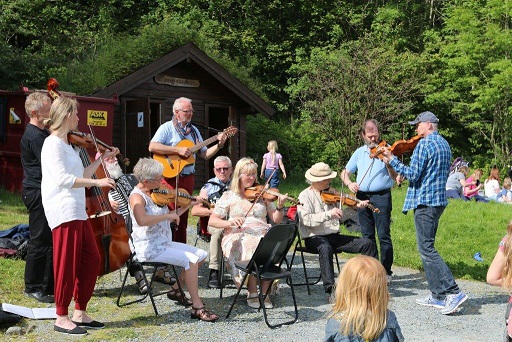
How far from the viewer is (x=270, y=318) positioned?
5.92 metres

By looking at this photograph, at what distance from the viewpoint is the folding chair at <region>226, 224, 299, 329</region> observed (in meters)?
5.84

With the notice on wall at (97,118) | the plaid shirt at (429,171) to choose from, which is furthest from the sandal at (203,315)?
the notice on wall at (97,118)

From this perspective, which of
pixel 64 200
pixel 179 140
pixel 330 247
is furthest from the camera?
pixel 179 140

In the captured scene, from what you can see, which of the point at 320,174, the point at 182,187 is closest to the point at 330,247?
the point at 320,174

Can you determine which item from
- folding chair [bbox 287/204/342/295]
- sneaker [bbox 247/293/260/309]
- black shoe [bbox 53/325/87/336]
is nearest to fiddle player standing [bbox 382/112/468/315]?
folding chair [bbox 287/204/342/295]

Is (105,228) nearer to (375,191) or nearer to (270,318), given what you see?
(270,318)

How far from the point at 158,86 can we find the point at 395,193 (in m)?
6.19

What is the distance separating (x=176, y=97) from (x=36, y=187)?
1114 centimetres

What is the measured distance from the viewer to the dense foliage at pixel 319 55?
2062 cm

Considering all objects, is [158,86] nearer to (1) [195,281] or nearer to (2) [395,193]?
(2) [395,193]

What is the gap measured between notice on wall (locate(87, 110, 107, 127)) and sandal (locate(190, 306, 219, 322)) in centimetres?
846

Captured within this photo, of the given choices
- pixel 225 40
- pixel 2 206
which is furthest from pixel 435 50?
pixel 2 206

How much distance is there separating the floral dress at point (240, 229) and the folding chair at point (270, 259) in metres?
0.15

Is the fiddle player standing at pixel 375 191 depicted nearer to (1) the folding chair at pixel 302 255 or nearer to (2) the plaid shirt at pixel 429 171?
(1) the folding chair at pixel 302 255
